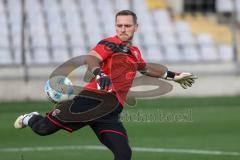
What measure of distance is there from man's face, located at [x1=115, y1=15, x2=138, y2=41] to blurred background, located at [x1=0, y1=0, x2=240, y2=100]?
13160 mm

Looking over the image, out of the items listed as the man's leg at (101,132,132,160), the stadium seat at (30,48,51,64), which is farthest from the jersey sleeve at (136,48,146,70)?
the stadium seat at (30,48,51,64)

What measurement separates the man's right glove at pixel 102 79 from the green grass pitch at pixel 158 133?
11.0ft

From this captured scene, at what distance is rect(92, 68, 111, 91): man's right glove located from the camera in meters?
8.02

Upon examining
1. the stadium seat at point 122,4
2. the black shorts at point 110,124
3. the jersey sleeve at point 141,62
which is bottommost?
the stadium seat at point 122,4

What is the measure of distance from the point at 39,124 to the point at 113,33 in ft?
52.5

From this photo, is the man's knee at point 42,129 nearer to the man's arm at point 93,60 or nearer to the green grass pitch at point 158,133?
the man's arm at point 93,60

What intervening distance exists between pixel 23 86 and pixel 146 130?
286 inches

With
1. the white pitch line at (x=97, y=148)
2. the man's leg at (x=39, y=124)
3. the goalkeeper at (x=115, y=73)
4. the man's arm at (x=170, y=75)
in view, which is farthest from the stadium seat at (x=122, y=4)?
the goalkeeper at (x=115, y=73)

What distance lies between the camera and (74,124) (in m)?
8.89

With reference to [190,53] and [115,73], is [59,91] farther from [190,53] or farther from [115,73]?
[190,53]

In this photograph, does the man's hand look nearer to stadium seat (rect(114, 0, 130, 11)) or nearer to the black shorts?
the black shorts

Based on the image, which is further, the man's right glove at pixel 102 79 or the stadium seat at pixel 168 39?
the stadium seat at pixel 168 39

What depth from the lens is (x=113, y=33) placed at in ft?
81.7

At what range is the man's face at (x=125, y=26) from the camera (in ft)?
28.0
